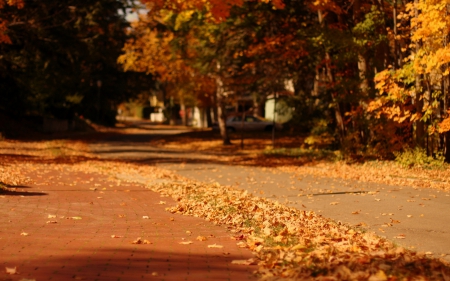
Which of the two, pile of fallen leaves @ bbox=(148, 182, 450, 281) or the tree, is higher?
the tree

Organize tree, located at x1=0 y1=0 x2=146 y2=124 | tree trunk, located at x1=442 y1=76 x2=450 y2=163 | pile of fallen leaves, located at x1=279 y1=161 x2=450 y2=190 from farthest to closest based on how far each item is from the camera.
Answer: tree, located at x1=0 y1=0 x2=146 y2=124
tree trunk, located at x1=442 y1=76 x2=450 y2=163
pile of fallen leaves, located at x1=279 y1=161 x2=450 y2=190

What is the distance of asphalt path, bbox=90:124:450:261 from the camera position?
10.2 m

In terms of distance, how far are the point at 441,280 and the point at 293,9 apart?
24.4 metres

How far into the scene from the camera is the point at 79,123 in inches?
2315

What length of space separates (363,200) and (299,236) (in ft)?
16.6

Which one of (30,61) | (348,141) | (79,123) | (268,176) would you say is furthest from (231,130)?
(268,176)

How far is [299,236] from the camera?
9.67 meters

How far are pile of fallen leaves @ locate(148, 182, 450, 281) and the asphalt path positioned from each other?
551 millimetres

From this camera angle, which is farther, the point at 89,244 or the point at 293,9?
the point at 293,9

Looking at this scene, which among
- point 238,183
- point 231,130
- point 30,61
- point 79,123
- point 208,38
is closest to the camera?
point 238,183

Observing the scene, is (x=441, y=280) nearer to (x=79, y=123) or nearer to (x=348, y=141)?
(x=348, y=141)

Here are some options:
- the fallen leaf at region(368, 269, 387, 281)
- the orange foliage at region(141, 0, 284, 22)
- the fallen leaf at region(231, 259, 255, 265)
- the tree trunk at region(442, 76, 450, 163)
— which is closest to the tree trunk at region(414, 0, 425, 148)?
the tree trunk at region(442, 76, 450, 163)

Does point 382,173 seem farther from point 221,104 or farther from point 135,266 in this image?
point 221,104

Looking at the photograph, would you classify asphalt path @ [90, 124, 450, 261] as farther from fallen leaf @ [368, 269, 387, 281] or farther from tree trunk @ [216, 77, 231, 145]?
tree trunk @ [216, 77, 231, 145]
